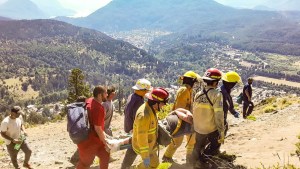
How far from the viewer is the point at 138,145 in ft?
21.4

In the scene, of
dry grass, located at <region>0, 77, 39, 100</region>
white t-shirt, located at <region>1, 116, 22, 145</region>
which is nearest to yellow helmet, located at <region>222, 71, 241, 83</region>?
white t-shirt, located at <region>1, 116, 22, 145</region>

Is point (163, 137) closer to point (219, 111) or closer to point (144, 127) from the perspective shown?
point (144, 127)

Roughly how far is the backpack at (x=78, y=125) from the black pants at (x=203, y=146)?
238 centimetres

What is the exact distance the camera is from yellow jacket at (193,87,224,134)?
280 inches

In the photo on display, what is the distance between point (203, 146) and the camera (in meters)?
7.67

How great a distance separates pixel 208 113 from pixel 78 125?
269cm

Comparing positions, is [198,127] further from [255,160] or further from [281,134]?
[281,134]

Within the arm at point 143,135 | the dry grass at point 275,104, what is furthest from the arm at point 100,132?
the dry grass at point 275,104

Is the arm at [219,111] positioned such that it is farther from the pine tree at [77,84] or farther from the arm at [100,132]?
the pine tree at [77,84]

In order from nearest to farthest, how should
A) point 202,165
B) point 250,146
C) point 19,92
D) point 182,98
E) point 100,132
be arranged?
point 100,132, point 202,165, point 182,98, point 250,146, point 19,92

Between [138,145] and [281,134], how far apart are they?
22.4 feet

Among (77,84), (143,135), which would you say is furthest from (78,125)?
(77,84)

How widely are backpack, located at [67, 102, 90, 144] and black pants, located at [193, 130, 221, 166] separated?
238 centimetres

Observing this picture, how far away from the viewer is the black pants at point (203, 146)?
750cm
